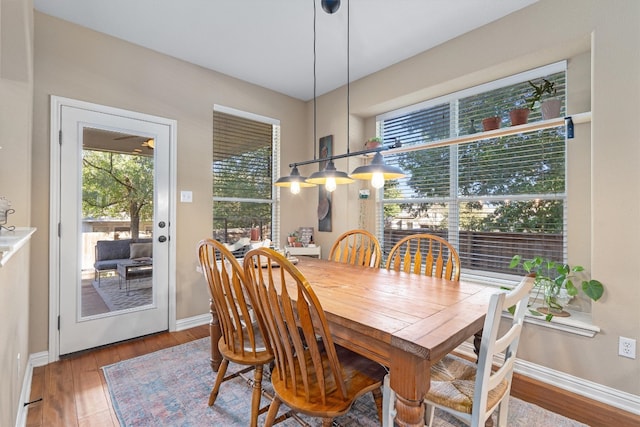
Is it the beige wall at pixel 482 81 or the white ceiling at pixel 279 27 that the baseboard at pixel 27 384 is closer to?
the beige wall at pixel 482 81

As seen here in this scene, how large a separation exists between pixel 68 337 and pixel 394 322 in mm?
2735

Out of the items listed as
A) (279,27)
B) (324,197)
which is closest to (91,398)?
(324,197)

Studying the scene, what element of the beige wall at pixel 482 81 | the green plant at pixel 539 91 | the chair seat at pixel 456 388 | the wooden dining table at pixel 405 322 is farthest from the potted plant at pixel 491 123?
the chair seat at pixel 456 388

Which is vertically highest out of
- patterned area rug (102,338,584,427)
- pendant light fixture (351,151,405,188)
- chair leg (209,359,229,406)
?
pendant light fixture (351,151,405,188)

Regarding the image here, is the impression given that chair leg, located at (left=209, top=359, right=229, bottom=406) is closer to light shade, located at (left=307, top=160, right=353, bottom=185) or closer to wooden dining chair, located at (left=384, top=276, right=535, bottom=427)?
wooden dining chair, located at (left=384, top=276, right=535, bottom=427)

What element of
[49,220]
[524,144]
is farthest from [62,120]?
[524,144]

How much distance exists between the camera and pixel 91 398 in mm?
1992

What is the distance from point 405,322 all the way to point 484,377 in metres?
0.33

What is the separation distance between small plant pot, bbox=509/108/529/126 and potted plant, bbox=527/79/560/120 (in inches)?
4.2

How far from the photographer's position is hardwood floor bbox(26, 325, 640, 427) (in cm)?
179

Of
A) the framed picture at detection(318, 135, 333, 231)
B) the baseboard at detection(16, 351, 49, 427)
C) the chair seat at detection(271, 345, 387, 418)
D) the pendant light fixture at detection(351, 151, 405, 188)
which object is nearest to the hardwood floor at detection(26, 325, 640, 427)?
the baseboard at detection(16, 351, 49, 427)

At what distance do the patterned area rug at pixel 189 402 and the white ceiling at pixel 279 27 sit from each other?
2723 millimetres

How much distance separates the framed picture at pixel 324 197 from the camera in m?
3.86

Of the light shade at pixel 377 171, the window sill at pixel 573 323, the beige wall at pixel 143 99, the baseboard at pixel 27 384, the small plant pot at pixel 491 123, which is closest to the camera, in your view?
the baseboard at pixel 27 384
